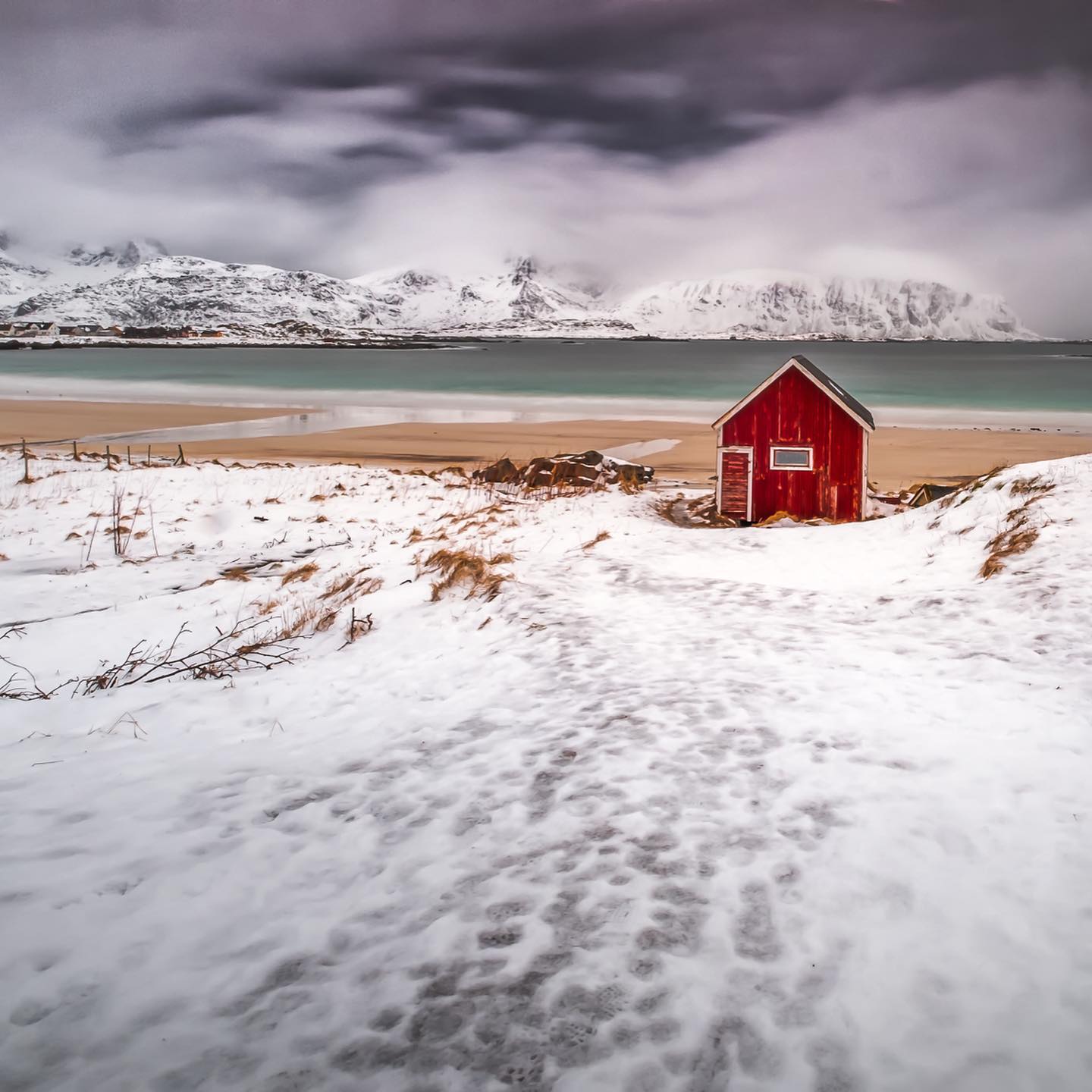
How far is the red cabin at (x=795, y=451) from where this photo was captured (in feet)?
64.1

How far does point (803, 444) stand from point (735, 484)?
6.90ft

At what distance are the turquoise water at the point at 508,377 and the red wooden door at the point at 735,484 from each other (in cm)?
4314

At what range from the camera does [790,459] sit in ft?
65.5

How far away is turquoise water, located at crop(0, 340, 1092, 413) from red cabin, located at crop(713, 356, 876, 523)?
42.9 metres

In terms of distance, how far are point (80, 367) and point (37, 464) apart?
82447 mm

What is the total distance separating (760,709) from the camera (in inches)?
220

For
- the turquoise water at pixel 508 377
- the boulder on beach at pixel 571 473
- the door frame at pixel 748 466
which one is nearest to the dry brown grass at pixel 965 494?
the door frame at pixel 748 466

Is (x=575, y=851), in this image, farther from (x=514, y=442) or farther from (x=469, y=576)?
(x=514, y=442)

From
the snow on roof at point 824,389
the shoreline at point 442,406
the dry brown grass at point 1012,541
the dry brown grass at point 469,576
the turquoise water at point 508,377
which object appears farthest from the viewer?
the turquoise water at point 508,377

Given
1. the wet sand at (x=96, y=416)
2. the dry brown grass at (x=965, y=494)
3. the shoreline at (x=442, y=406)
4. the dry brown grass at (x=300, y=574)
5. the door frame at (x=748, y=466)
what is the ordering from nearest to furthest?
the dry brown grass at (x=300, y=574)
the dry brown grass at (x=965, y=494)
the door frame at (x=748, y=466)
the wet sand at (x=96, y=416)
the shoreline at (x=442, y=406)

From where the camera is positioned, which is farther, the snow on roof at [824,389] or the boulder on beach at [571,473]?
the boulder on beach at [571,473]

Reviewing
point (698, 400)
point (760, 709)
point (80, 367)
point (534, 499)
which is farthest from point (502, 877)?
point (80, 367)

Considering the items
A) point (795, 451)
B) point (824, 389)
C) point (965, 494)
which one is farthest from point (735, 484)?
point (965, 494)

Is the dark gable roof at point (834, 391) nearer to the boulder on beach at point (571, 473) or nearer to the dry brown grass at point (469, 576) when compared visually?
the boulder on beach at point (571, 473)
